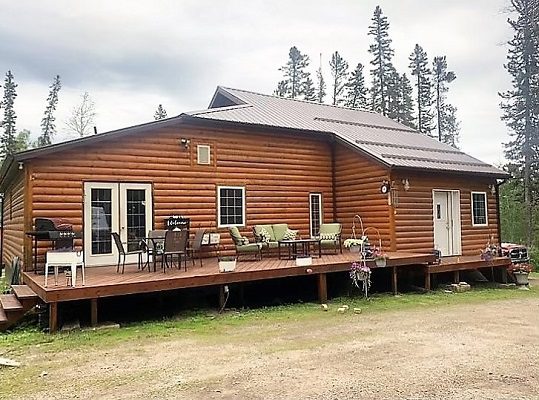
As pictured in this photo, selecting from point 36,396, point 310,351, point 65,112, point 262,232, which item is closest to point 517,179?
point 262,232

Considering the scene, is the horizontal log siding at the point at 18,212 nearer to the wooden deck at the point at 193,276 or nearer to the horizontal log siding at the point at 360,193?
the wooden deck at the point at 193,276

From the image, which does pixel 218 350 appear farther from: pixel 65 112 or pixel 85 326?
pixel 65 112

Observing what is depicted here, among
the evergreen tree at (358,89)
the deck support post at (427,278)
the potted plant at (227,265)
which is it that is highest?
the evergreen tree at (358,89)

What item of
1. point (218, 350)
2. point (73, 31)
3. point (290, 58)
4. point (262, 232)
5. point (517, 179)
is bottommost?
point (218, 350)

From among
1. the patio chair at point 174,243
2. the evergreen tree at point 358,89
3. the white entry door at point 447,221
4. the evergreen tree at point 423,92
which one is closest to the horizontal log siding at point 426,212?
the white entry door at point 447,221

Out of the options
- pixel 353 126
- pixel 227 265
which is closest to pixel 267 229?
pixel 227 265

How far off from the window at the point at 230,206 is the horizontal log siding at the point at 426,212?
11.4 feet

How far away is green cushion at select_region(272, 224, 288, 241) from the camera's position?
10578mm

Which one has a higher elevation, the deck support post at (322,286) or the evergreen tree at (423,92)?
the evergreen tree at (423,92)

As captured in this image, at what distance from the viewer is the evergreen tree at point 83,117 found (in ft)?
92.1

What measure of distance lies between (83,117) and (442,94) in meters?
21.9

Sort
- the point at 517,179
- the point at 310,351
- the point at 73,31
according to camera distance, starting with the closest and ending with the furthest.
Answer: the point at 310,351 → the point at 73,31 → the point at 517,179

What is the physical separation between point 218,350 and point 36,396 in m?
1.92

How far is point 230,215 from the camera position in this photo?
1057 cm
